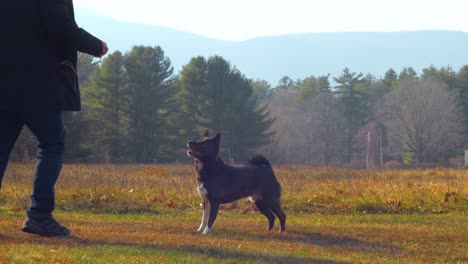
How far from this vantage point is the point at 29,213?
683 centimetres

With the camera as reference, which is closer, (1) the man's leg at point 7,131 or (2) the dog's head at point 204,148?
(1) the man's leg at point 7,131

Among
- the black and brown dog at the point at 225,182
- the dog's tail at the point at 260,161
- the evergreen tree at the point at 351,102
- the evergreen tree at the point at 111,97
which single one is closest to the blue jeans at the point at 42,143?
the black and brown dog at the point at 225,182

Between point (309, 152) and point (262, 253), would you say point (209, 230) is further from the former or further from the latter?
point (309, 152)

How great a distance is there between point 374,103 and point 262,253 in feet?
275

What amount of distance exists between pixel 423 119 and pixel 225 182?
241 ft

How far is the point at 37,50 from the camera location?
6516 mm

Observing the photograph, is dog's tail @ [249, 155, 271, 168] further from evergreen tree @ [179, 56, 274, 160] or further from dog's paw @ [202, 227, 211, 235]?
evergreen tree @ [179, 56, 274, 160]

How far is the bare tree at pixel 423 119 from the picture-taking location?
77.2m

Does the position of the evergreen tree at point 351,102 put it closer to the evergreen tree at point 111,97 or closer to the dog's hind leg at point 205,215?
the evergreen tree at point 111,97

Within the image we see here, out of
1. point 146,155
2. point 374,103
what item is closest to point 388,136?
point 374,103

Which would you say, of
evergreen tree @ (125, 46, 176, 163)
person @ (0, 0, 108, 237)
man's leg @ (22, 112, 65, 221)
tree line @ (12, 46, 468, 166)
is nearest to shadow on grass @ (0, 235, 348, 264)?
man's leg @ (22, 112, 65, 221)

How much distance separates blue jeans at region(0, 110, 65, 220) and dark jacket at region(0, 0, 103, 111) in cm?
14

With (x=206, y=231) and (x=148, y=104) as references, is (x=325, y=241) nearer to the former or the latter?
(x=206, y=231)

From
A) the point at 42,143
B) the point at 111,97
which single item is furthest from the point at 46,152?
the point at 111,97
